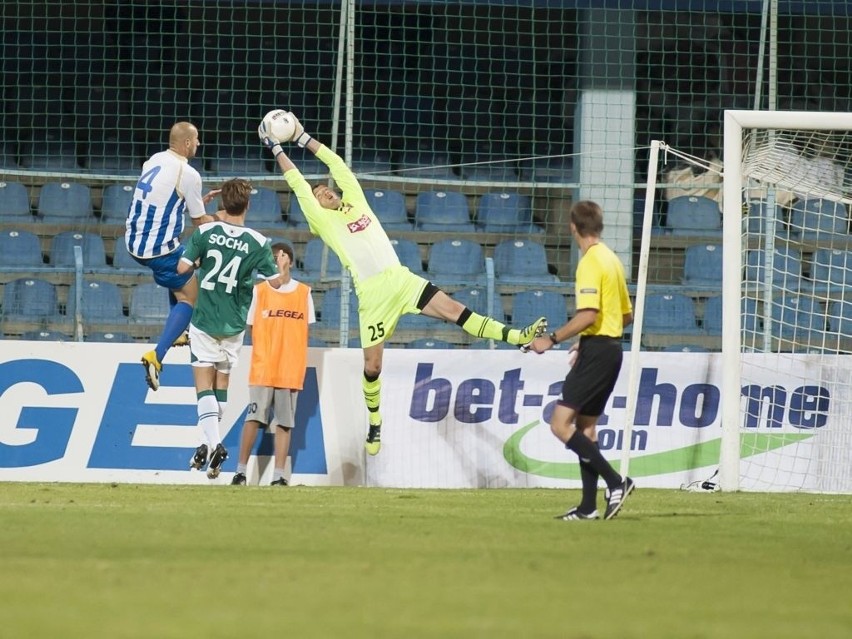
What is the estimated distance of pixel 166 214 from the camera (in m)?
11.6

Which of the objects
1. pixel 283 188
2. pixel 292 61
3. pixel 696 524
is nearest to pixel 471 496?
pixel 696 524

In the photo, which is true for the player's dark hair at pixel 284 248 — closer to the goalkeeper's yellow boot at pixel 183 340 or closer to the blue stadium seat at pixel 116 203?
the goalkeeper's yellow boot at pixel 183 340

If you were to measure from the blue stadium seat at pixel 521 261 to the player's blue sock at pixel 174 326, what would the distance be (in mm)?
4813

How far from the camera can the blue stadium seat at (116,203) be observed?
53.1 feet

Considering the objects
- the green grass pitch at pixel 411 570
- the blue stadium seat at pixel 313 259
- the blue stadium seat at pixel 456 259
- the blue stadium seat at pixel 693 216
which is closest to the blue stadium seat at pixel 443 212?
the blue stadium seat at pixel 456 259

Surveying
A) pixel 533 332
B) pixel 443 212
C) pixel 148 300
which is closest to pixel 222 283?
pixel 533 332

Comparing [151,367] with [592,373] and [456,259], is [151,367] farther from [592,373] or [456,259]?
[456,259]

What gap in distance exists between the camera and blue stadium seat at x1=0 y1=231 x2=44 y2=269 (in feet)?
51.0

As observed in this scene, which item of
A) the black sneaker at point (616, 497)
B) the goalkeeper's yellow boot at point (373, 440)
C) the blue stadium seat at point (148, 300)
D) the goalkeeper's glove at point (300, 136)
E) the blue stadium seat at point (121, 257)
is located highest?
the goalkeeper's glove at point (300, 136)

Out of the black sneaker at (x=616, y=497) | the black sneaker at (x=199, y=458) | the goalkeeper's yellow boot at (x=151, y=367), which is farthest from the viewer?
the goalkeeper's yellow boot at (x=151, y=367)

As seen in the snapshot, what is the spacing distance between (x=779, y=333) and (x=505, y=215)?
402 cm

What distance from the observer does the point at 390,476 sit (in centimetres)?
1245

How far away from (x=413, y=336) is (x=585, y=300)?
6899mm

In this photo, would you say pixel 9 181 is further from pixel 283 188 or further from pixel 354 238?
pixel 354 238
